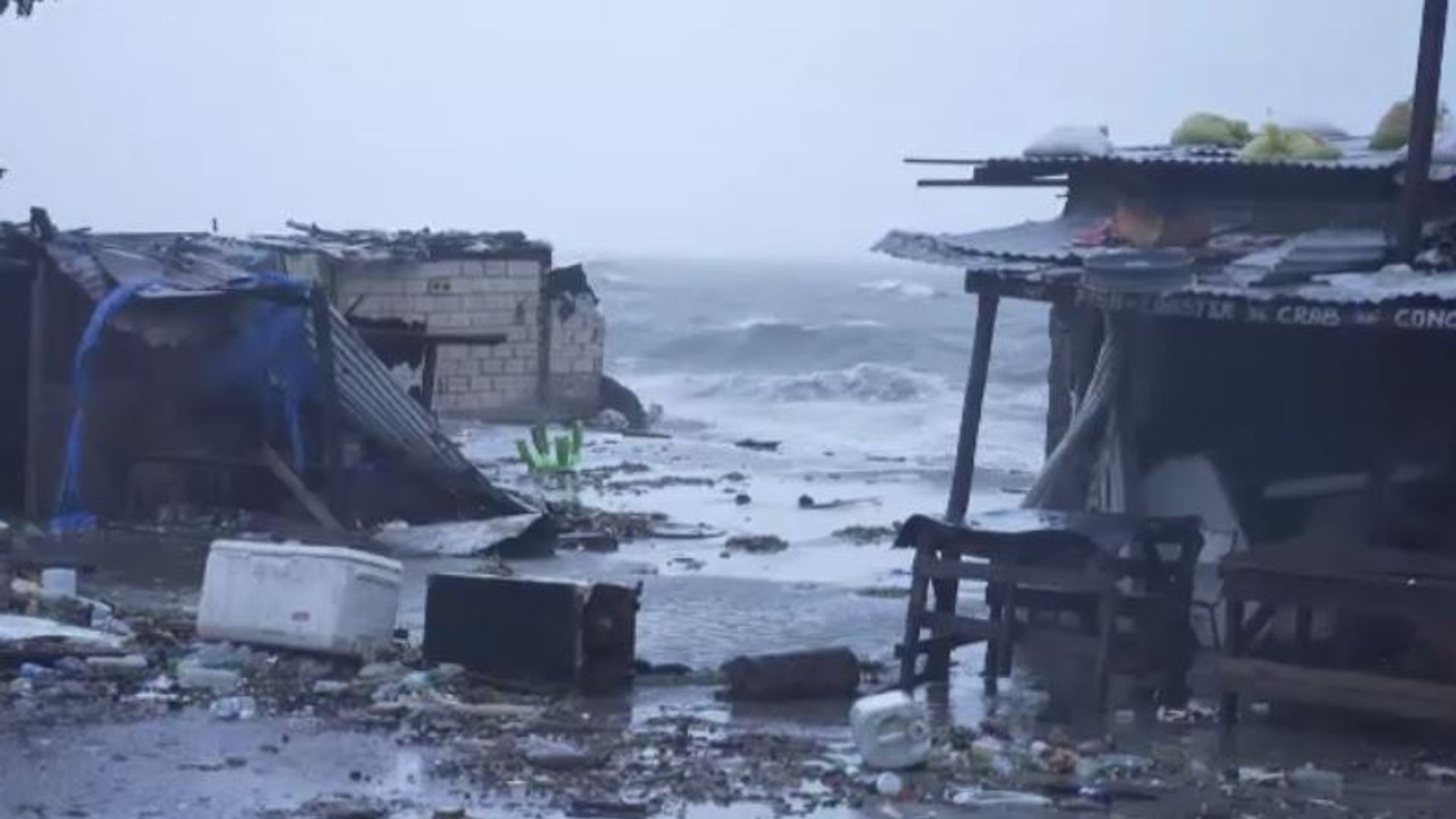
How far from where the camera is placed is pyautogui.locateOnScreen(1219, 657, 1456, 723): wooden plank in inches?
511

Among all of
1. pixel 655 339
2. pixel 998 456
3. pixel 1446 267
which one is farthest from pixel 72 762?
pixel 655 339

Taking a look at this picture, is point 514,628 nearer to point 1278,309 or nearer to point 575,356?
point 1278,309

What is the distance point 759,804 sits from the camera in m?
11.4

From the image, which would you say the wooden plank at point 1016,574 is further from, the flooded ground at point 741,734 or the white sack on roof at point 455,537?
the white sack on roof at point 455,537

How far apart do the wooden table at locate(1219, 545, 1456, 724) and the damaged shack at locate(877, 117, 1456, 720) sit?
12mm

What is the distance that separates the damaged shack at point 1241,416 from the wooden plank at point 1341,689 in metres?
0.01

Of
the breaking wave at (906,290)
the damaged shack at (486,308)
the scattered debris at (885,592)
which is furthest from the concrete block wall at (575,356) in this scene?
the breaking wave at (906,290)

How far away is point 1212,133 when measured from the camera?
58.3 ft

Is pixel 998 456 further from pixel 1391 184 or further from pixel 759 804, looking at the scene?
pixel 759 804

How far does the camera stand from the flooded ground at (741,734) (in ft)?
37.1

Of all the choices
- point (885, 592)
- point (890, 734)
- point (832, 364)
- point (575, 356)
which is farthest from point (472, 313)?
point (832, 364)

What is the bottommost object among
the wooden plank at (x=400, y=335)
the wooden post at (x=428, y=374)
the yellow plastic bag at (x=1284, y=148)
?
the wooden post at (x=428, y=374)

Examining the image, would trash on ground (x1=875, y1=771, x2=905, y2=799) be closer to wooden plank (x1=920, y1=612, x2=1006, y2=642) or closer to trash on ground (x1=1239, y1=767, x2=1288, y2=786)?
trash on ground (x1=1239, y1=767, x2=1288, y2=786)

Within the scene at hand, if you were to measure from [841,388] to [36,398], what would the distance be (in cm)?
3963
